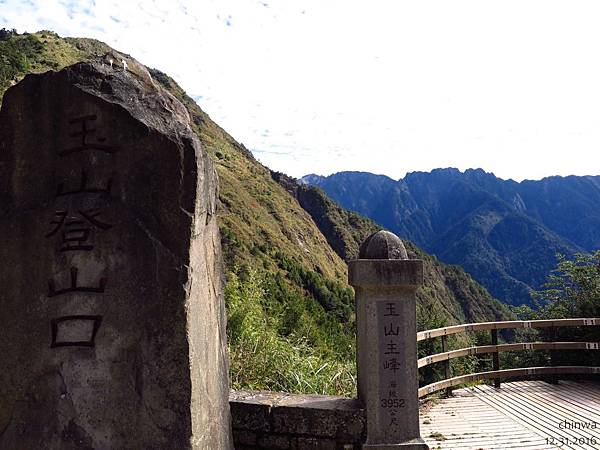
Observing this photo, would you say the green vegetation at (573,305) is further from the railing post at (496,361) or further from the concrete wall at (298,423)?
the concrete wall at (298,423)

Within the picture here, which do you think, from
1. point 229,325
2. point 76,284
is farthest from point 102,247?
point 229,325

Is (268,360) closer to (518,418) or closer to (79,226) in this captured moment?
(518,418)

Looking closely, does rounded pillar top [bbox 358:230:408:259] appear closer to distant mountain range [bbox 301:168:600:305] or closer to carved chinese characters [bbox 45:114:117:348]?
carved chinese characters [bbox 45:114:117:348]

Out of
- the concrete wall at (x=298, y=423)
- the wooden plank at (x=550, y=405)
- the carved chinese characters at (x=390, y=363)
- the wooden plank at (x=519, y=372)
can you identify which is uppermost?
the carved chinese characters at (x=390, y=363)

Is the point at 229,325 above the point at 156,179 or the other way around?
the other way around

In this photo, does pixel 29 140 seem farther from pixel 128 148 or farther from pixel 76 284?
pixel 76 284

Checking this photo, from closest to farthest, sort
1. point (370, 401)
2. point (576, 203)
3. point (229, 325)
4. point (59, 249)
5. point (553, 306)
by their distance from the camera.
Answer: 1. point (59, 249)
2. point (370, 401)
3. point (229, 325)
4. point (553, 306)
5. point (576, 203)

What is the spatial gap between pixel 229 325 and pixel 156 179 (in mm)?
4252

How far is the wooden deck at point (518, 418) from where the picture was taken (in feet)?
15.7

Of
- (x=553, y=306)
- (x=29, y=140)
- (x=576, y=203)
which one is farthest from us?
(x=576, y=203)

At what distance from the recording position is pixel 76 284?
2.62 meters

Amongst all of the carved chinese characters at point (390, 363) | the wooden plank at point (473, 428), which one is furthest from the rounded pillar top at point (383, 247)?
the wooden plank at point (473, 428)

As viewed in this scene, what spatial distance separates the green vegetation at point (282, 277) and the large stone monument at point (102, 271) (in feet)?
2.13

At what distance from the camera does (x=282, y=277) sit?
3619 cm
